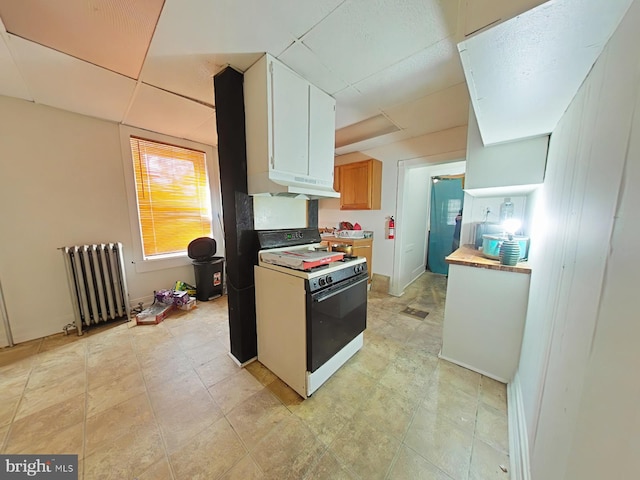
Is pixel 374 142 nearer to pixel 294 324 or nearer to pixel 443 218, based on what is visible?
pixel 443 218

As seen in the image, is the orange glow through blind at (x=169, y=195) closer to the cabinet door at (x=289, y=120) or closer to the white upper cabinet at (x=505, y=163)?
the cabinet door at (x=289, y=120)

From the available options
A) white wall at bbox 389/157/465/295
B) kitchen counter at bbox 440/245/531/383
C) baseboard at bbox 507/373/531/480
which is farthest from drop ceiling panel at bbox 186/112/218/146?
baseboard at bbox 507/373/531/480

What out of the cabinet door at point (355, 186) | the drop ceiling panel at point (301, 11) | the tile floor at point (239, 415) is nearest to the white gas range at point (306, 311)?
the tile floor at point (239, 415)

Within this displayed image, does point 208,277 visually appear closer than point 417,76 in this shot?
No

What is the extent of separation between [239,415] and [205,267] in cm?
216

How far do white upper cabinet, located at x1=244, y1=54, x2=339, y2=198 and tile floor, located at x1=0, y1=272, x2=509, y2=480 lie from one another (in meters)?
1.53

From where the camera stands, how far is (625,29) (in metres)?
0.59

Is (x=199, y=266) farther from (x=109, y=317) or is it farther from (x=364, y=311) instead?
(x=364, y=311)

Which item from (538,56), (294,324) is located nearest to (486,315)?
(294,324)

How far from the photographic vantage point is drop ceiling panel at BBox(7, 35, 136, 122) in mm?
1481

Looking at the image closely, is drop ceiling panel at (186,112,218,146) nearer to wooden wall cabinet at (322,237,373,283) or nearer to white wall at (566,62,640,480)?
wooden wall cabinet at (322,237,373,283)

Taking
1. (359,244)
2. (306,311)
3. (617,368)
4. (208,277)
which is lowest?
(208,277)

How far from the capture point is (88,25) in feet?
4.16

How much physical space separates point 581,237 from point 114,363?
3177 mm
